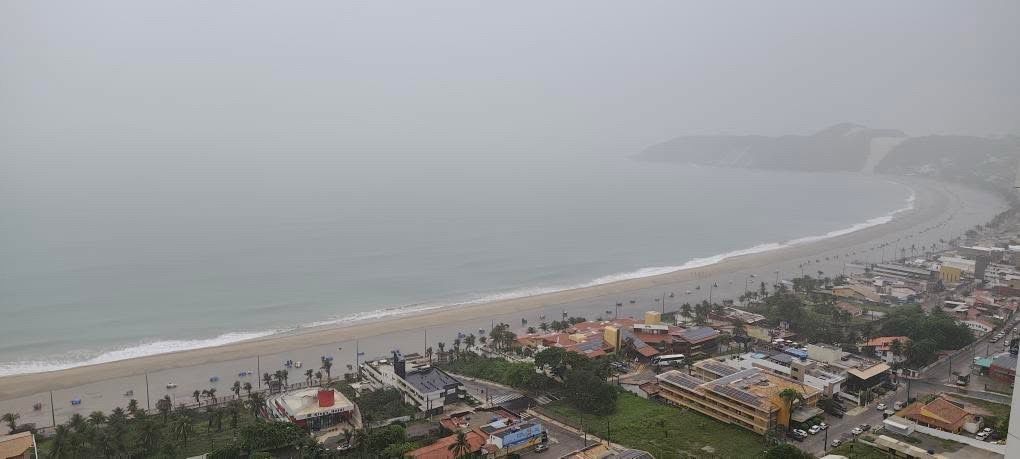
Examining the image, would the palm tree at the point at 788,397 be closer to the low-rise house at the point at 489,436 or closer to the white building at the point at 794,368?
the white building at the point at 794,368

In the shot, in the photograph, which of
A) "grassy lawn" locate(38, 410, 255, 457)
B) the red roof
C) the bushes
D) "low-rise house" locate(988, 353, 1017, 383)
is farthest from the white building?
"grassy lawn" locate(38, 410, 255, 457)

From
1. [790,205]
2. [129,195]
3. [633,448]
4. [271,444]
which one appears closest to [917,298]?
[633,448]

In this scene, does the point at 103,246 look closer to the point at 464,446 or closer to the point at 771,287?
the point at 464,446

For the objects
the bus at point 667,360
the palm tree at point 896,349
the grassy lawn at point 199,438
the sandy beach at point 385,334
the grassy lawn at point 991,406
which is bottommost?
the sandy beach at point 385,334

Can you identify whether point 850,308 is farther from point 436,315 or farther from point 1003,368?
point 436,315

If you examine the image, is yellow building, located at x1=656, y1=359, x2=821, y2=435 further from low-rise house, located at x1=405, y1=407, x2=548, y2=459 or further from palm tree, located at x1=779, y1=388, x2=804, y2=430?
low-rise house, located at x1=405, y1=407, x2=548, y2=459

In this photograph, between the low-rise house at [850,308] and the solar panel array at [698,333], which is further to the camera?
the low-rise house at [850,308]

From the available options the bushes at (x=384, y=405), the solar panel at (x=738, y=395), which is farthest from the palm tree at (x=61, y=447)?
the solar panel at (x=738, y=395)
